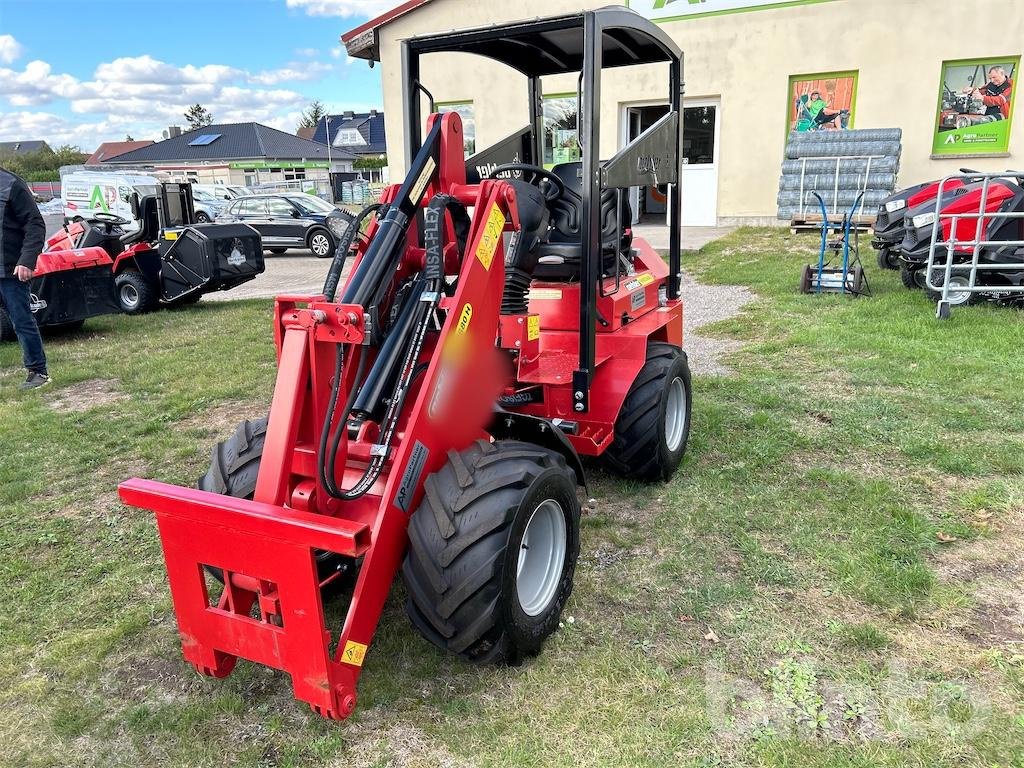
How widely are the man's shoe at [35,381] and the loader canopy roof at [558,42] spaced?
509 centimetres

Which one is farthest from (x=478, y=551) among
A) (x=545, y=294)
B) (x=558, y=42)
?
(x=558, y=42)

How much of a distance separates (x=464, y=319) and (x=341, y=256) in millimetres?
517

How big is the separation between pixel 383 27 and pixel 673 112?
14871 mm

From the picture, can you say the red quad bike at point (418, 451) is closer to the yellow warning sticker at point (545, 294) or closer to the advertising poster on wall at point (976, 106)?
the yellow warning sticker at point (545, 294)

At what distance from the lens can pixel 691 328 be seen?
845cm

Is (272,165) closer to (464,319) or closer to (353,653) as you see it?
(464,319)

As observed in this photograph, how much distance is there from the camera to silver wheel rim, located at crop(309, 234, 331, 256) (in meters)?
17.1

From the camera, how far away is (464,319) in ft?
9.20

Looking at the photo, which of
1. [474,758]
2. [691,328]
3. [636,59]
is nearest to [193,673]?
[474,758]

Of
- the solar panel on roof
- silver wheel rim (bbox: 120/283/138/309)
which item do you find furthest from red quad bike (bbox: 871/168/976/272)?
the solar panel on roof

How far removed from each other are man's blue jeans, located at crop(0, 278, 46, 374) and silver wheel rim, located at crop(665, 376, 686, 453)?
18.3 feet

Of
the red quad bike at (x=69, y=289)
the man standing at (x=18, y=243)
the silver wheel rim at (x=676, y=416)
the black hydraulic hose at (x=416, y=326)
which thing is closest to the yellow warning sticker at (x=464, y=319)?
the black hydraulic hose at (x=416, y=326)

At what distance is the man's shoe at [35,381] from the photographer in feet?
22.4

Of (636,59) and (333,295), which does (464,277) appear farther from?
(636,59)
